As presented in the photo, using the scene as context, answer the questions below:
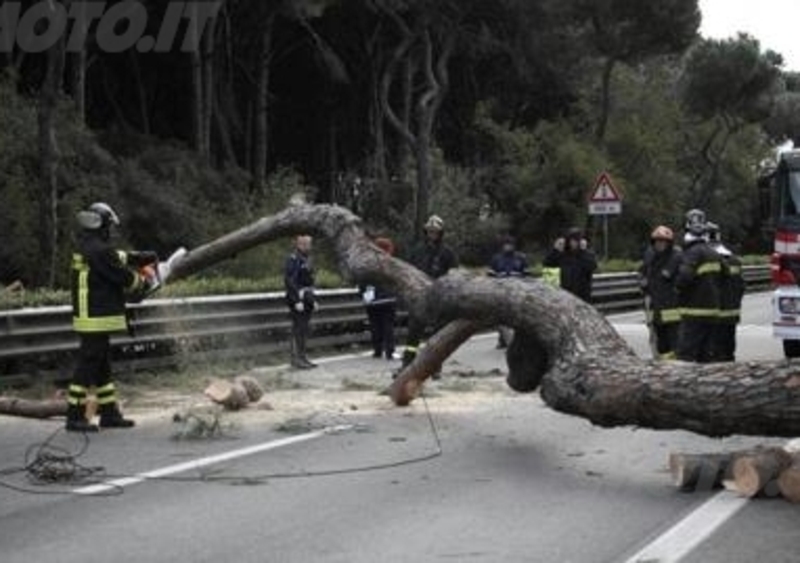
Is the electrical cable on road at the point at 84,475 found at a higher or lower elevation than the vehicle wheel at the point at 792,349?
lower

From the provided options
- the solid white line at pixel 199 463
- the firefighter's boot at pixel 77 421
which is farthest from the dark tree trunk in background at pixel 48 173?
the solid white line at pixel 199 463

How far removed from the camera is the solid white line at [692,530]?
6.82 metres

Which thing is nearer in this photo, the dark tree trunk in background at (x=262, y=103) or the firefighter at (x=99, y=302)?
the firefighter at (x=99, y=302)

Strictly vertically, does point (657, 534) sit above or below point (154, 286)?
below

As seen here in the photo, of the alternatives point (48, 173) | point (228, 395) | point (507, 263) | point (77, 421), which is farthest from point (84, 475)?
point (48, 173)

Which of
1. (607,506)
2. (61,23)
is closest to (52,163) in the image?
(61,23)

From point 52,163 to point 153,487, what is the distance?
14.7 m

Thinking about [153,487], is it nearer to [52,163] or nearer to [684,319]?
[684,319]

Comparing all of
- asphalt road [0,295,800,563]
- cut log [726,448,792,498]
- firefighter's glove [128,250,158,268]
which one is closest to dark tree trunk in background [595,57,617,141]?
firefighter's glove [128,250,158,268]

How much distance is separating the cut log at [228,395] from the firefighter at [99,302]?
0.89m

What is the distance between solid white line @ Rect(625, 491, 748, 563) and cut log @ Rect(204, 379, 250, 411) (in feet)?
16.3

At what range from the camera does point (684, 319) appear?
13.1 m

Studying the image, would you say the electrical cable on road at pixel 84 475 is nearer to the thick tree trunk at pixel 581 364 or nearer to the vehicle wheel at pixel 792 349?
the thick tree trunk at pixel 581 364

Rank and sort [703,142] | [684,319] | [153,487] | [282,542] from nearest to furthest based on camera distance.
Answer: [282,542] < [153,487] < [684,319] < [703,142]
